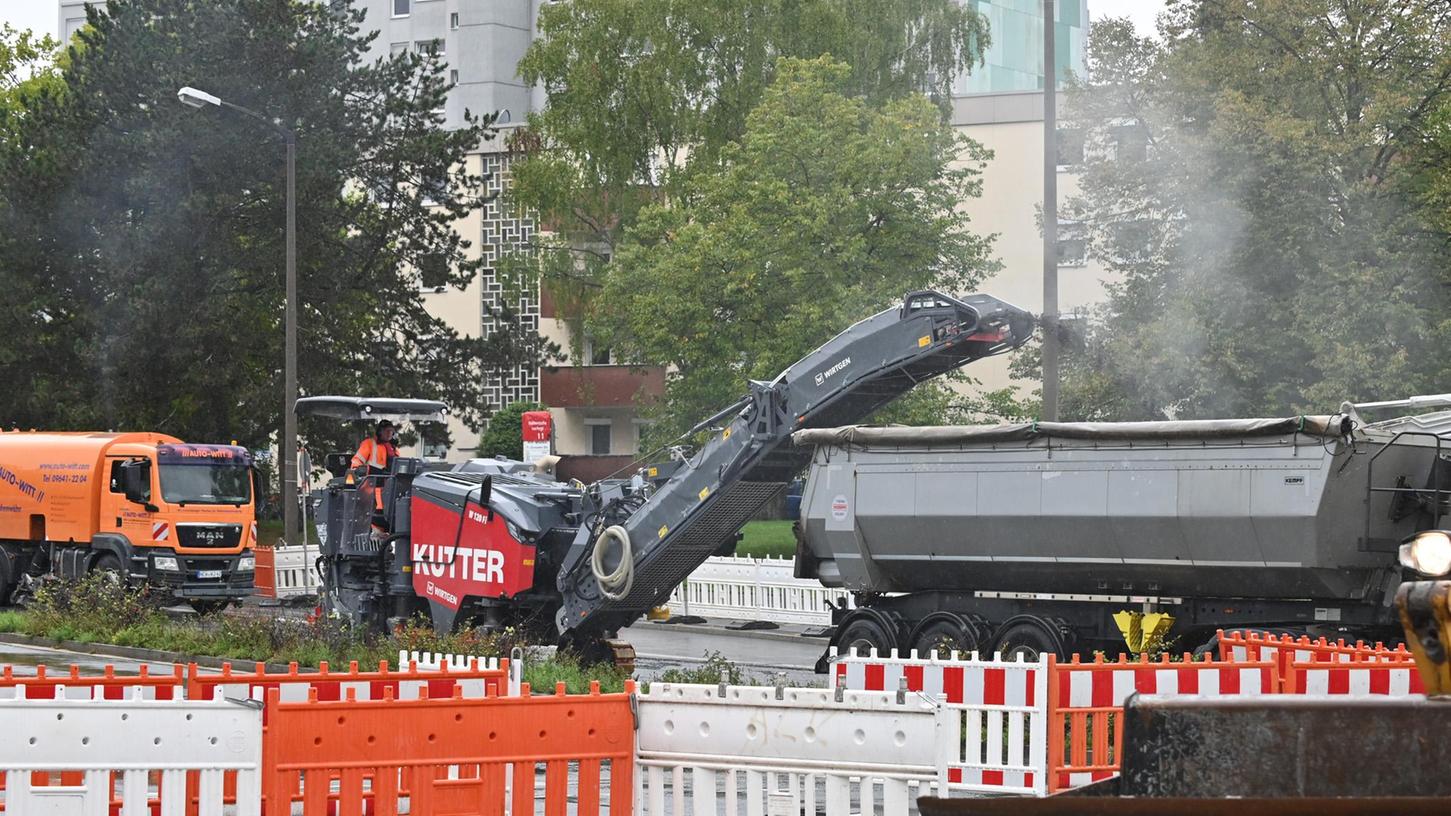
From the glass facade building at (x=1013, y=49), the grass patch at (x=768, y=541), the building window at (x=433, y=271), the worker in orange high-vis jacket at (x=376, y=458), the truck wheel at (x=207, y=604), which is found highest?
the glass facade building at (x=1013, y=49)

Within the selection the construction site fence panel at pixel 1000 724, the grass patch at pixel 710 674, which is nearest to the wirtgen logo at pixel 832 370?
the grass patch at pixel 710 674

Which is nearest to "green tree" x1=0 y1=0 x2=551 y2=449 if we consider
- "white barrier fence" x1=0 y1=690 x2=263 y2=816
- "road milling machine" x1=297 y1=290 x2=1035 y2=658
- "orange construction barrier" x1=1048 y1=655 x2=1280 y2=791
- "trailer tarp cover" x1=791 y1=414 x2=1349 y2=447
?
"road milling machine" x1=297 y1=290 x2=1035 y2=658

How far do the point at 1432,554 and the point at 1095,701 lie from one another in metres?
6.61

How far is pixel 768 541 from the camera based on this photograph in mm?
46000

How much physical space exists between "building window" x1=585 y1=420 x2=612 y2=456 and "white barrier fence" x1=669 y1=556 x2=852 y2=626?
117ft

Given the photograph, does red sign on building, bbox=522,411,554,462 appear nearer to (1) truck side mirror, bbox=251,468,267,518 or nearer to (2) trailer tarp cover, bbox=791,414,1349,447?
(1) truck side mirror, bbox=251,468,267,518

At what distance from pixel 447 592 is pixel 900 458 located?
180 inches

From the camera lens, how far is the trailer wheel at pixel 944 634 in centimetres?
1919

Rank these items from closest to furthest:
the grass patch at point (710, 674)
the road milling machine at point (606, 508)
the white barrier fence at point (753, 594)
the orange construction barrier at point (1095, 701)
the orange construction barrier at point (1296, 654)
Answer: the orange construction barrier at point (1095, 701)
the orange construction barrier at point (1296, 654)
the road milling machine at point (606, 508)
the grass patch at point (710, 674)
the white barrier fence at point (753, 594)

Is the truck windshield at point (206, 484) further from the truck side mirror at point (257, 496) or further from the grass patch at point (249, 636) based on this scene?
the grass patch at point (249, 636)

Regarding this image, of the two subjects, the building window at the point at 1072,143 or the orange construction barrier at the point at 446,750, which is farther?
the building window at the point at 1072,143

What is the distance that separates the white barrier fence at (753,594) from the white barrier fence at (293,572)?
7225 mm

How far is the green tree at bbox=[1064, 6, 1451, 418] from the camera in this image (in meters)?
31.1

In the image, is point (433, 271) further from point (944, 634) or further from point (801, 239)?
point (944, 634)
